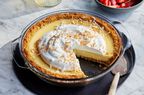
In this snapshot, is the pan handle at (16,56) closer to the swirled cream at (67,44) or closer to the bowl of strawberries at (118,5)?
the swirled cream at (67,44)

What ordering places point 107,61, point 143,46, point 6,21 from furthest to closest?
1. point 6,21
2. point 143,46
3. point 107,61

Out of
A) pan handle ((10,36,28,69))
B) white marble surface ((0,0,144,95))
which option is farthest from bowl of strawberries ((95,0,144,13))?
pan handle ((10,36,28,69))

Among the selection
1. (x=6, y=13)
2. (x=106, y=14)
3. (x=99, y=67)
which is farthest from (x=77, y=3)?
(x=99, y=67)

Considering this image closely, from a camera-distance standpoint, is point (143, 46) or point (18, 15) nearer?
point (143, 46)

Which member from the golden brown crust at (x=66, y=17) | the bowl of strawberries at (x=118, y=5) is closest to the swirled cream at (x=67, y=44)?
the golden brown crust at (x=66, y=17)

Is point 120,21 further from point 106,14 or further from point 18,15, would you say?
point 18,15

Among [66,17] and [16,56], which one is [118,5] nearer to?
[66,17]

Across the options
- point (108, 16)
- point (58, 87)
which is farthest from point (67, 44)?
point (108, 16)
